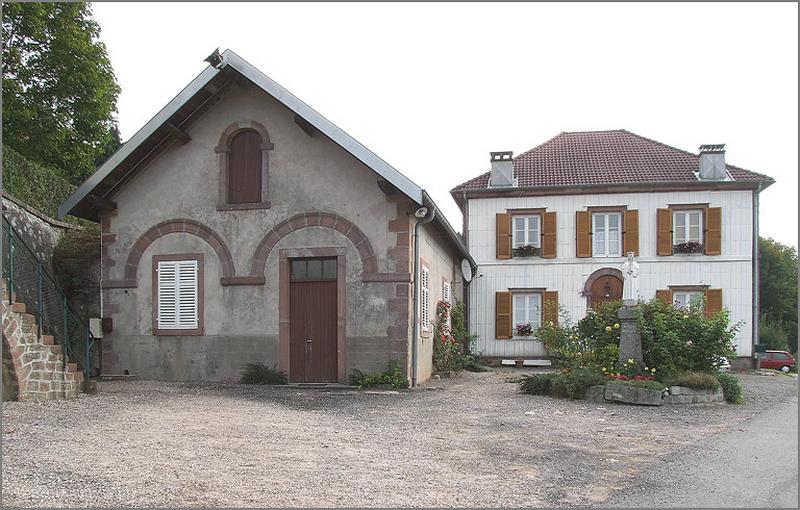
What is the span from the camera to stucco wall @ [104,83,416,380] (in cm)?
1478

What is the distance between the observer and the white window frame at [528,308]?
26047mm

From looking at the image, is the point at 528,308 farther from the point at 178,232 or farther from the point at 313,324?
the point at 178,232

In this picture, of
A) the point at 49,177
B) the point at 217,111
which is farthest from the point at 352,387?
the point at 49,177

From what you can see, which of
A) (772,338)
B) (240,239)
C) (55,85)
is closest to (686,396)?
(240,239)

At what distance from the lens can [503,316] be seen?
25969 mm

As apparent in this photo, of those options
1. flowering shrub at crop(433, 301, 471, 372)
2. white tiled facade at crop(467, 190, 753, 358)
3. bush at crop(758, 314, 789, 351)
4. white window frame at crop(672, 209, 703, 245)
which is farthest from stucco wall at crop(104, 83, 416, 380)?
bush at crop(758, 314, 789, 351)

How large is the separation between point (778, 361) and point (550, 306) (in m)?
12.5

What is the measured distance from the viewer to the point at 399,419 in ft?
34.9

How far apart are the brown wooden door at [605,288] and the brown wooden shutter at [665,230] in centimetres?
174

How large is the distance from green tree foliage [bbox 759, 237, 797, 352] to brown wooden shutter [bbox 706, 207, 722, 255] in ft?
72.8

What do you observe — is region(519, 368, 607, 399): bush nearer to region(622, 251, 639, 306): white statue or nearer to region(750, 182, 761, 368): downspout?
region(622, 251, 639, 306): white statue

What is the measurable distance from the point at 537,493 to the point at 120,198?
12.2 metres

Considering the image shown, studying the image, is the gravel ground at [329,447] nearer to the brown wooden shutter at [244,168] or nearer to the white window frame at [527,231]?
the brown wooden shutter at [244,168]

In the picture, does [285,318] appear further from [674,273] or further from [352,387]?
[674,273]
